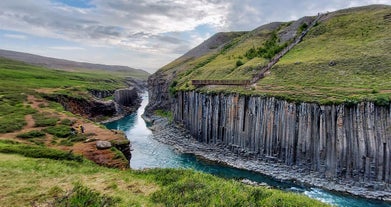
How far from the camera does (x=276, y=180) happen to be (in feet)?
108

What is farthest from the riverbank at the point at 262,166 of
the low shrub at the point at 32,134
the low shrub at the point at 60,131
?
the low shrub at the point at 32,134

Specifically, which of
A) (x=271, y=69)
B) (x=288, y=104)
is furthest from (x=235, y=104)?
(x=271, y=69)

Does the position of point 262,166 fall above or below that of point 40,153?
below

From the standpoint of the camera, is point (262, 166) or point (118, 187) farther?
point (262, 166)

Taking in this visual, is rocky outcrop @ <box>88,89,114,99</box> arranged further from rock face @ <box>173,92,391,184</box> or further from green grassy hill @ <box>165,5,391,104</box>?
rock face @ <box>173,92,391,184</box>

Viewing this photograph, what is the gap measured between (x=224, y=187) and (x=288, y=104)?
70.8ft

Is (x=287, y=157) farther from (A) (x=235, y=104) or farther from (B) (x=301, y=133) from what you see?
(A) (x=235, y=104)

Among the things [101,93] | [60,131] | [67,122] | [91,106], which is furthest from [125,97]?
[60,131]

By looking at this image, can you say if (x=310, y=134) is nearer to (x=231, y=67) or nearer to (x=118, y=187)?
(x=118, y=187)

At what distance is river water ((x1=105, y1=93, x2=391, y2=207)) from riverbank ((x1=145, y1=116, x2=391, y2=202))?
811 mm

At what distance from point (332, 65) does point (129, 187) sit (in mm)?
36806

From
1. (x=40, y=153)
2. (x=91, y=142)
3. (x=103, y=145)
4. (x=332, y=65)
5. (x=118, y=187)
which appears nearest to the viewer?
(x=118, y=187)

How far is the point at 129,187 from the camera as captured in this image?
16.4 metres

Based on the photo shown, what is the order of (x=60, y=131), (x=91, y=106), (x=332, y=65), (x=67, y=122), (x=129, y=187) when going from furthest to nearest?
1. (x=91, y=106)
2. (x=332, y=65)
3. (x=67, y=122)
4. (x=60, y=131)
5. (x=129, y=187)
